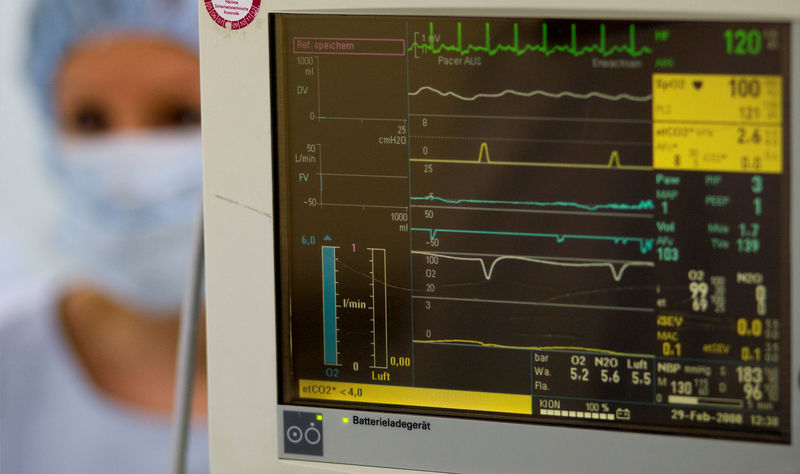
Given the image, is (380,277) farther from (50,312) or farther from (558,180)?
(50,312)

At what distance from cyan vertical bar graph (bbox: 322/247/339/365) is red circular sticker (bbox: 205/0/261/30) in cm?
24

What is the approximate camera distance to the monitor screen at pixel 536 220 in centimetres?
81

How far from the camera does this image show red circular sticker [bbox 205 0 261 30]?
0.91m

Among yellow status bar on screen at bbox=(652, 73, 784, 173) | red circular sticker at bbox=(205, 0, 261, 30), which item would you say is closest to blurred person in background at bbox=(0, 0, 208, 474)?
red circular sticker at bbox=(205, 0, 261, 30)

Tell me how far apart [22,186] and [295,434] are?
1667 mm

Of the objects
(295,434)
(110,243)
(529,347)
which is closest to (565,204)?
(529,347)

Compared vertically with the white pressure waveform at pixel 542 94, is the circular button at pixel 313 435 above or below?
below

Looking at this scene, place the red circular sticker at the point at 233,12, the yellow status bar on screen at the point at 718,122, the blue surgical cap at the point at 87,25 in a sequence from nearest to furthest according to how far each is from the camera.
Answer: the yellow status bar on screen at the point at 718,122 → the red circular sticker at the point at 233,12 → the blue surgical cap at the point at 87,25

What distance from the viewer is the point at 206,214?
94 cm

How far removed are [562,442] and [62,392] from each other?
6.05 feet

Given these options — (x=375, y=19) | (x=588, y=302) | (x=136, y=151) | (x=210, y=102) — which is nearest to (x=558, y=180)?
(x=588, y=302)

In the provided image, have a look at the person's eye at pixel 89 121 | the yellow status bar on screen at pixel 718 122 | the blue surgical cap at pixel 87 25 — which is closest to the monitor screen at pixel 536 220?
the yellow status bar on screen at pixel 718 122

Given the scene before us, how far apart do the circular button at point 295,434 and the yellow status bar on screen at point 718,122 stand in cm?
44

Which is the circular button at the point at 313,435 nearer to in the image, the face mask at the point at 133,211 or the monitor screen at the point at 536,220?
the monitor screen at the point at 536,220
